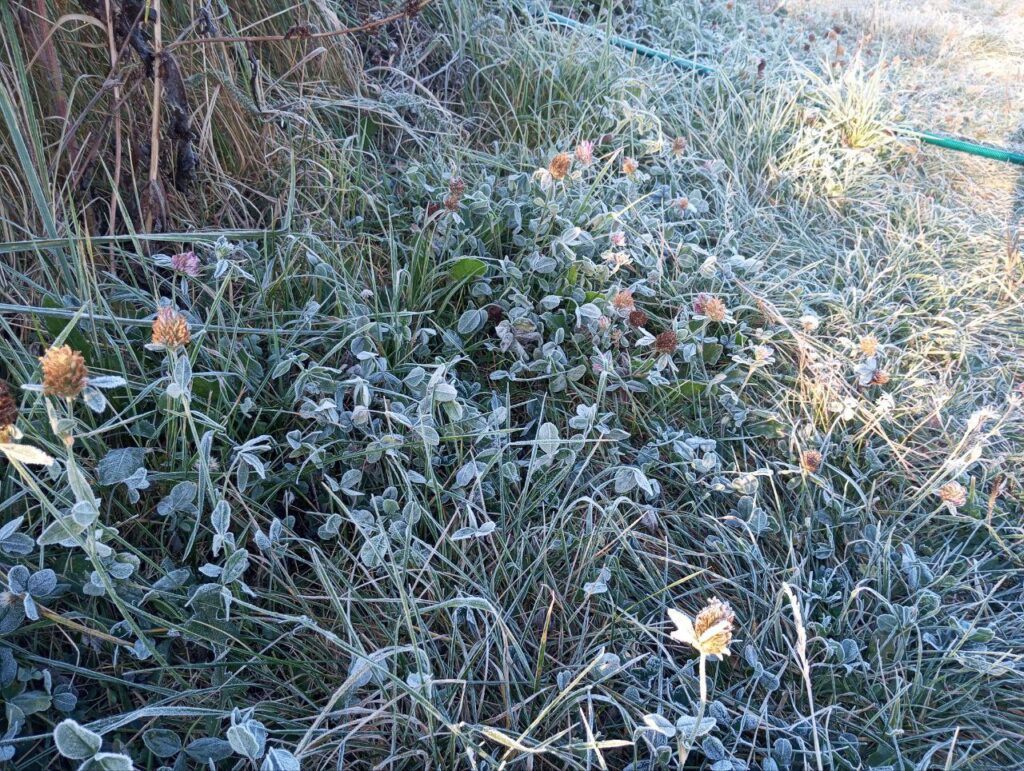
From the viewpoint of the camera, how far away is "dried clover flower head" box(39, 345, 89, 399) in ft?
2.26

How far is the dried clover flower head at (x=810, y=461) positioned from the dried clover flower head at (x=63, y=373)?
118cm

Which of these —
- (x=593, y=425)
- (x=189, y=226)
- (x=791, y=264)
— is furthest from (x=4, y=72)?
(x=791, y=264)

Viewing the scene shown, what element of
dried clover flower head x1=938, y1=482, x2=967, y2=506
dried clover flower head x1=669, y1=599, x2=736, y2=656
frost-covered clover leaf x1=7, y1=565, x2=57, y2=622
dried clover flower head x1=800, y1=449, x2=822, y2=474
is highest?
dried clover flower head x1=669, y1=599, x2=736, y2=656

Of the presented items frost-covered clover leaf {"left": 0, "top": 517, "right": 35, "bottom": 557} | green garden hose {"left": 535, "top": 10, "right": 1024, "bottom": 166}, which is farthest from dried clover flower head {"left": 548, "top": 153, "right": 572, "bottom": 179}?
green garden hose {"left": 535, "top": 10, "right": 1024, "bottom": 166}

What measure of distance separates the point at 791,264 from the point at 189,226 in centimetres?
171

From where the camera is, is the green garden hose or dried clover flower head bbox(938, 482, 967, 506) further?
the green garden hose

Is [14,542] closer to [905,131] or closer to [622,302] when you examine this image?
[622,302]

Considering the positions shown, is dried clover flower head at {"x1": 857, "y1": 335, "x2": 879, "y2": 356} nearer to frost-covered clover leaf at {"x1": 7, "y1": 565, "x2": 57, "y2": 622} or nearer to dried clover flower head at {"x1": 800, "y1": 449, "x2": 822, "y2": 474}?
dried clover flower head at {"x1": 800, "y1": 449, "x2": 822, "y2": 474}

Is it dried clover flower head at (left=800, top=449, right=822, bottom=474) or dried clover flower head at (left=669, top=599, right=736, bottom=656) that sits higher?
dried clover flower head at (left=669, top=599, right=736, bottom=656)

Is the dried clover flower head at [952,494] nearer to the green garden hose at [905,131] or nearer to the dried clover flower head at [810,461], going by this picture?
the dried clover flower head at [810,461]

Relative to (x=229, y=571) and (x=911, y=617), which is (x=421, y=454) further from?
(x=911, y=617)

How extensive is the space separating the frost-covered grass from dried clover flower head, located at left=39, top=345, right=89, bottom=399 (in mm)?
39

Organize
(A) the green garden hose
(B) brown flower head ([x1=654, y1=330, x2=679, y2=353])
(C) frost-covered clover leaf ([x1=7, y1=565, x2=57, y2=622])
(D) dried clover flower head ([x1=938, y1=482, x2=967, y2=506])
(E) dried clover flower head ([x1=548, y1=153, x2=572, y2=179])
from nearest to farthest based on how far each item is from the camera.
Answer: (C) frost-covered clover leaf ([x1=7, y1=565, x2=57, y2=622]), (D) dried clover flower head ([x1=938, y1=482, x2=967, y2=506]), (B) brown flower head ([x1=654, y1=330, x2=679, y2=353]), (E) dried clover flower head ([x1=548, y1=153, x2=572, y2=179]), (A) the green garden hose

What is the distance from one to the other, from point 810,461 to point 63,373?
1217mm
